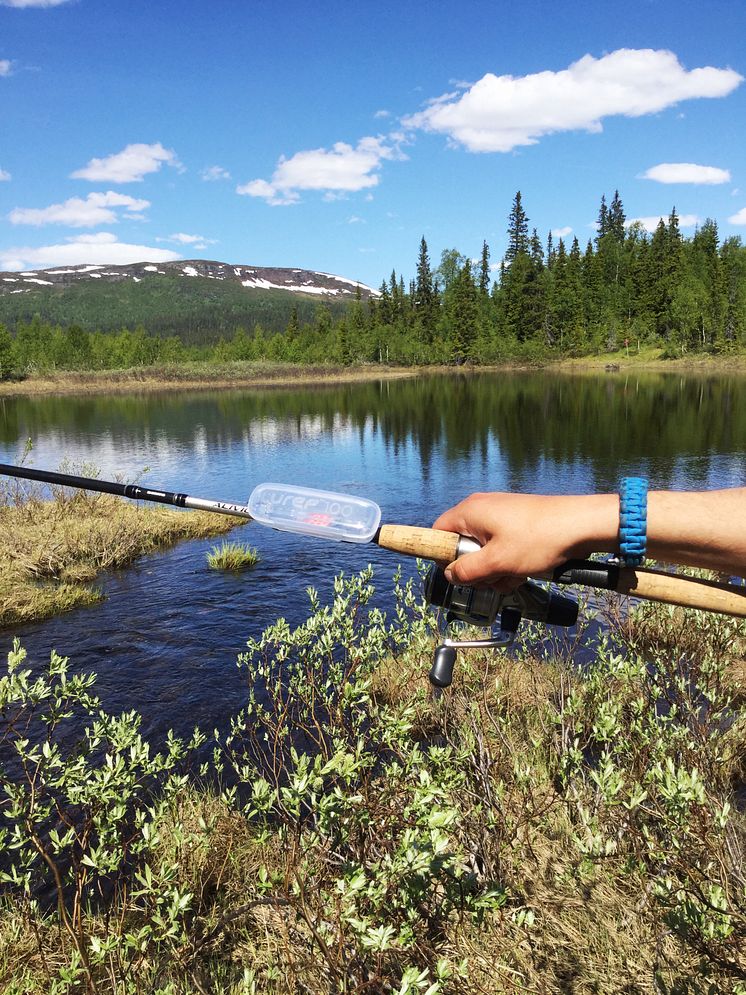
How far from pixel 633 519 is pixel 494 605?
0.56 meters

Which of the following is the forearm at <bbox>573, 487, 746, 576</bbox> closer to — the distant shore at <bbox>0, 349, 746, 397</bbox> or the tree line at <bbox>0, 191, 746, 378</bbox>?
the distant shore at <bbox>0, 349, 746, 397</bbox>

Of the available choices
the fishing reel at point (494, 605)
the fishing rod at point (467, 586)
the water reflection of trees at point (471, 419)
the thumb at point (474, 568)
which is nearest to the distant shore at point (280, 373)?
the water reflection of trees at point (471, 419)

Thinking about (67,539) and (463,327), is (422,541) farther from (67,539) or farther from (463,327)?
(463,327)

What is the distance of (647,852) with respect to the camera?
374cm

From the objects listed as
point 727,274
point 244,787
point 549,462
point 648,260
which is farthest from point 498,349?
Result: point 244,787

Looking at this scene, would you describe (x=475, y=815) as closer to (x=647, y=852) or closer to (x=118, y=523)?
(x=647, y=852)

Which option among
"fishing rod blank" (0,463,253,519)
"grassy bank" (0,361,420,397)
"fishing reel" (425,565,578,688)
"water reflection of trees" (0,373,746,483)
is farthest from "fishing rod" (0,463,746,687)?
"grassy bank" (0,361,420,397)

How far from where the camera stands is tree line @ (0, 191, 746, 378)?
99.2m

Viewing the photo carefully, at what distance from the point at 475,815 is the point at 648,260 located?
120 meters

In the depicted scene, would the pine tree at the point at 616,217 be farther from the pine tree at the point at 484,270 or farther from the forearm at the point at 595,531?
the forearm at the point at 595,531

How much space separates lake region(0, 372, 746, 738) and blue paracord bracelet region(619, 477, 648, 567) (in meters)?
7.71

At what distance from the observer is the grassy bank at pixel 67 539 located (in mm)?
12672

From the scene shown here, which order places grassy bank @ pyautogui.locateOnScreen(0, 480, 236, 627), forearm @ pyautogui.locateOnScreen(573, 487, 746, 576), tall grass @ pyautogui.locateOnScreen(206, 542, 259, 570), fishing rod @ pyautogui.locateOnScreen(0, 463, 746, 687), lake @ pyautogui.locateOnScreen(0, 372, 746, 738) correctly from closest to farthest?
1. forearm @ pyautogui.locateOnScreen(573, 487, 746, 576)
2. fishing rod @ pyautogui.locateOnScreen(0, 463, 746, 687)
3. lake @ pyautogui.locateOnScreen(0, 372, 746, 738)
4. grassy bank @ pyautogui.locateOnScreen(0, 480, 236, 627)
5. tall grass @ pyautogui.locateOnScreen(206, 542, 259, 570)

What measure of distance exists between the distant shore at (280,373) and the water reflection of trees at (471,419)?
14.0 meters
